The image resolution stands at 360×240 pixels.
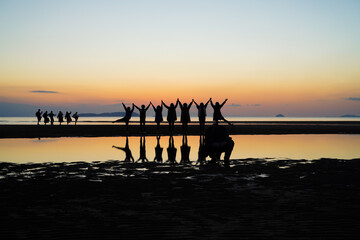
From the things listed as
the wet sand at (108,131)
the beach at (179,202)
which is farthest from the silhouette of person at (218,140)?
the wet sand at (108,131)

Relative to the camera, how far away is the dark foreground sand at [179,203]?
657cm

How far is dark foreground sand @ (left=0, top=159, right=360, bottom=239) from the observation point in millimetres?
6574

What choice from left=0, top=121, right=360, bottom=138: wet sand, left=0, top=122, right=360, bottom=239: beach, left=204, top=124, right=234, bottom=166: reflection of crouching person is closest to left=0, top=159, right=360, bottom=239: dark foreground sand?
left=0, top=122, right=360, bottom=239: beach

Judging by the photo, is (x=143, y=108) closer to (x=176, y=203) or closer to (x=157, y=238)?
(x=176, y=203)

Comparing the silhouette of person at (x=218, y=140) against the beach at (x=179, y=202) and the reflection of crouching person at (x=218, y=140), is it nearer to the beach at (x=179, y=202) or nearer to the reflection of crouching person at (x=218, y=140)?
the reflection of crouching person at (x=218, y=140)

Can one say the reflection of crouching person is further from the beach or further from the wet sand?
the wet sand

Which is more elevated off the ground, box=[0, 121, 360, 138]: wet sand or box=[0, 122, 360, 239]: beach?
box=[0, 121, 360, 138]: wet sand

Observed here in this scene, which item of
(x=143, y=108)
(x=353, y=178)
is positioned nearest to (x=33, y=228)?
(x=353, y=178)

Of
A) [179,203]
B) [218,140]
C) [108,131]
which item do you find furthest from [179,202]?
[108,131]


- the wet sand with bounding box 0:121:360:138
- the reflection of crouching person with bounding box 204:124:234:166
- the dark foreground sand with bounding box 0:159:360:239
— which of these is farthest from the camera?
the wet sand with bounding box 0:121:360:138

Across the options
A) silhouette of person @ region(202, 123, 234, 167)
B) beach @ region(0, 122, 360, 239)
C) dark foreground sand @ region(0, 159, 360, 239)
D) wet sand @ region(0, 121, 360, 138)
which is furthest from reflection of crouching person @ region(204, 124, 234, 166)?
wet sand @ region(0, 121, 360, 138)

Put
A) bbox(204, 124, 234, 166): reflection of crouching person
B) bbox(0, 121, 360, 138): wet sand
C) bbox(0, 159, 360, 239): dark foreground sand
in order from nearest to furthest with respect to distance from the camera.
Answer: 1. bbox(0, 159, 360, 239): dark foreground sand
2. bbox(204, 124, 234, 166): reflection of crouching person
3. bbox(0, 121, 360, 138): wet sand

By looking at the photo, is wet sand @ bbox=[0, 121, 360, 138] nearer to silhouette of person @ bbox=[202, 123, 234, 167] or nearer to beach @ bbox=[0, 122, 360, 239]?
silhouette of person @ bbox=[202, 123, 234, 167]

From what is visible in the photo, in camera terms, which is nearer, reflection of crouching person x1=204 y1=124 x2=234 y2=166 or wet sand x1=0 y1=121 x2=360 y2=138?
reflection of crouching person x1=204 y1=124 x2=234 y2=166
